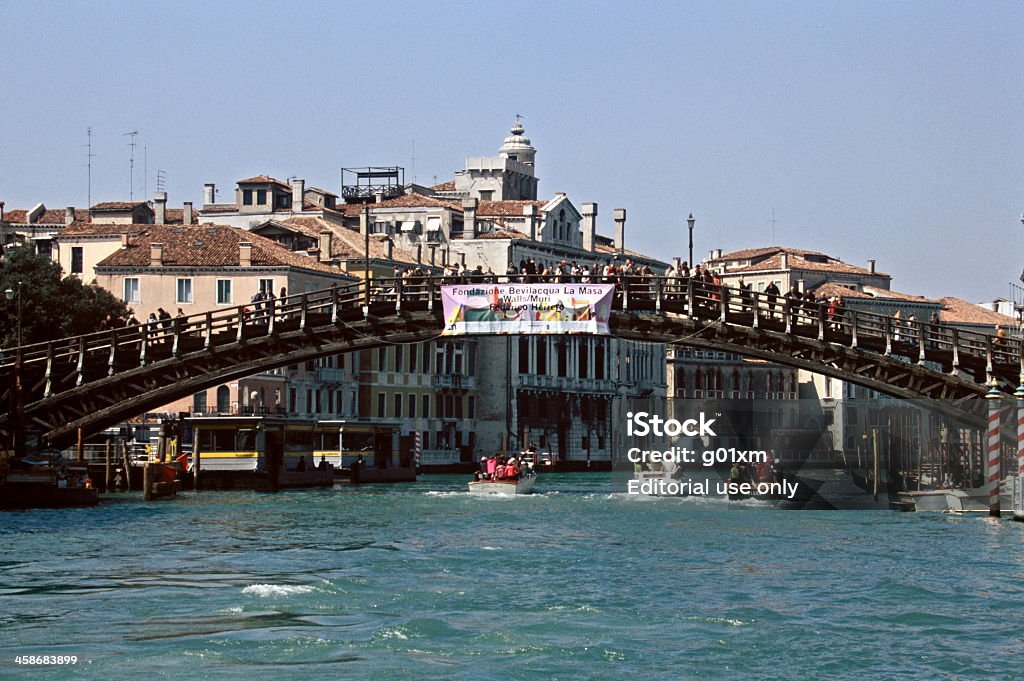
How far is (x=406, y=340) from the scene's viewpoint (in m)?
42.2

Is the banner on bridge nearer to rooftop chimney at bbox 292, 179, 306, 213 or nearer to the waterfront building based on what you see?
the waterfront building

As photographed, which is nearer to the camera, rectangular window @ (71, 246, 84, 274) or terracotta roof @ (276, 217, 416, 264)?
rectangular window @ (71, 246, 84, 274)

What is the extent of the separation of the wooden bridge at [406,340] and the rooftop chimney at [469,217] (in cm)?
5263

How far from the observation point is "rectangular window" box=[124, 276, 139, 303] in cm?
7200

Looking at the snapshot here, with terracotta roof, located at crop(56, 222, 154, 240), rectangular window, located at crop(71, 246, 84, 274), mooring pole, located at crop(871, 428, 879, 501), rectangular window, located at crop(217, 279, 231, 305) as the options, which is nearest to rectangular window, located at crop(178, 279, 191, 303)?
rectangular window, located at crop(217, 279, 231, 305)

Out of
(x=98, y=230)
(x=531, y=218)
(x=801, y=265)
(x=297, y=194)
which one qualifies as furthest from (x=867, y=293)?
(x=98, y=230)

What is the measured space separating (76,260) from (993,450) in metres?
50.6

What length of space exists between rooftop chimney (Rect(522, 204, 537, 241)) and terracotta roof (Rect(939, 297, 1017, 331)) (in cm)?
2179

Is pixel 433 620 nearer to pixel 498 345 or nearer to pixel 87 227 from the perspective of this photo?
pixel 87 227

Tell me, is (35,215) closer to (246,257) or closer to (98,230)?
(98,230)

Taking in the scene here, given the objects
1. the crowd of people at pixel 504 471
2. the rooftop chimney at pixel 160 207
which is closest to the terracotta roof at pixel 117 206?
the rooftop chimney at pixel 160 207

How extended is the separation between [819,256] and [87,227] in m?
44.0

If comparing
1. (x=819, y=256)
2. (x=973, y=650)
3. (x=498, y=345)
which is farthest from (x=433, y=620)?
(x=819, y=256)

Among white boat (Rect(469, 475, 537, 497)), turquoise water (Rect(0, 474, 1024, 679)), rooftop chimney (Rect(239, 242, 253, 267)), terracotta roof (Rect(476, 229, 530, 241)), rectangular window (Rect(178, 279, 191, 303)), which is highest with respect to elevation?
terracotta roof (Rect(476, 229, 530, 241))
